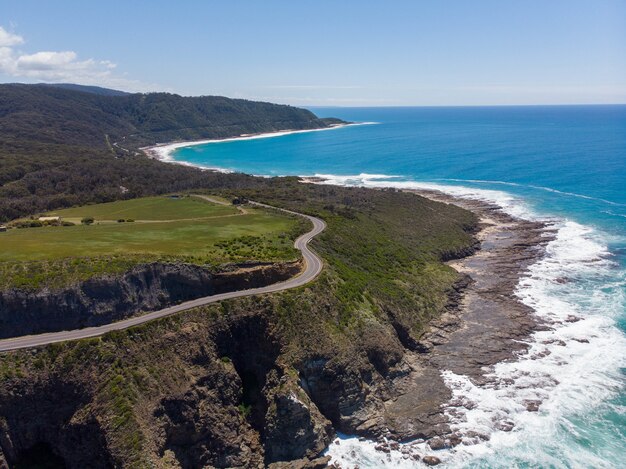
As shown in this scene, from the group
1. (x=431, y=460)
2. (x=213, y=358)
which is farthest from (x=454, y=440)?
(x=213, y=358)

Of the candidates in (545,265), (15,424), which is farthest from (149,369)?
(545,265)

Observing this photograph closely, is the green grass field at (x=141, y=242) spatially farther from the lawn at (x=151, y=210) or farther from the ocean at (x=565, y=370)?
the ocean at (x=565, y=370)

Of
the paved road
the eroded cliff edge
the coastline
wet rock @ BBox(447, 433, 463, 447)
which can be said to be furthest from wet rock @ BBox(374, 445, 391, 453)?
the paved road

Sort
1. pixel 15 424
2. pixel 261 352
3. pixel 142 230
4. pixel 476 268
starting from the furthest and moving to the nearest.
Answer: pixel 476 268
pixel 142 230
pixel 261 352
pixel 15 424

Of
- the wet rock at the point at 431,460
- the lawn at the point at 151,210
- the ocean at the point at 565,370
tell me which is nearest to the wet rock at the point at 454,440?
the ocean at the point at 565,370

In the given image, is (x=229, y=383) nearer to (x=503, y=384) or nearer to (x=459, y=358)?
(x=459, y=358)

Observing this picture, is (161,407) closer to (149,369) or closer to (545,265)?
(149,369)
